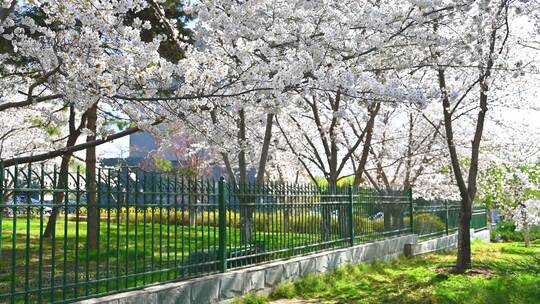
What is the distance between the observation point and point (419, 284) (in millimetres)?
11094

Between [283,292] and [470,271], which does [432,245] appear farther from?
[283,292]

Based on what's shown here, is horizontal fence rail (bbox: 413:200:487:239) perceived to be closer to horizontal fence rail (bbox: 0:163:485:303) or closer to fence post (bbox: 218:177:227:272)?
horizontal fence rail (bbox: 0:163:485:303)

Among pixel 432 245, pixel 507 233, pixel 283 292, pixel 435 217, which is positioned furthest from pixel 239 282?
pixel 507 233

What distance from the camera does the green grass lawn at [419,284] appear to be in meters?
6.45

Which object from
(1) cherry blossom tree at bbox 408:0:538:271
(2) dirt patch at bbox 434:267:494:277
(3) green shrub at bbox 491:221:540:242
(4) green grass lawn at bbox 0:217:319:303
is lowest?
(3) green shrub at bbox 491:221:540:242

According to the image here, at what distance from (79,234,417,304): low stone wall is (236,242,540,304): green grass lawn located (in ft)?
0.57

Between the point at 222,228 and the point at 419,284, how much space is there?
4.40m

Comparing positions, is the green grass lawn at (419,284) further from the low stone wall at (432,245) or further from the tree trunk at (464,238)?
the low stone wall at (432,245)

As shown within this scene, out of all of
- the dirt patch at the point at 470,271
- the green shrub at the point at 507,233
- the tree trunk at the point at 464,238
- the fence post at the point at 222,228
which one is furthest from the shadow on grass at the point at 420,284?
the green shrub at the point at 507,233

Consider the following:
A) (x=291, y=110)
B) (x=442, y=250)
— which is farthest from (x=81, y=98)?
(x=442, y=250)

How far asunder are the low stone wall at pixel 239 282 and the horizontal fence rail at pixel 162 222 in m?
0.23

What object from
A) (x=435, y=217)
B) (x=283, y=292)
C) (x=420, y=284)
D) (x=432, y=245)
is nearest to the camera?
(x=283, y=292)

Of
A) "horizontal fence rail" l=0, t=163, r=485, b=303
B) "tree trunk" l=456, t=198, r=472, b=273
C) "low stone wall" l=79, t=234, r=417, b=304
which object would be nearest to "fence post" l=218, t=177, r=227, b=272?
"horizontal fence rail" l=0, t=163, r=485, b=303

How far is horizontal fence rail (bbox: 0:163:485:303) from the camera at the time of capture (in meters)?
5.95
